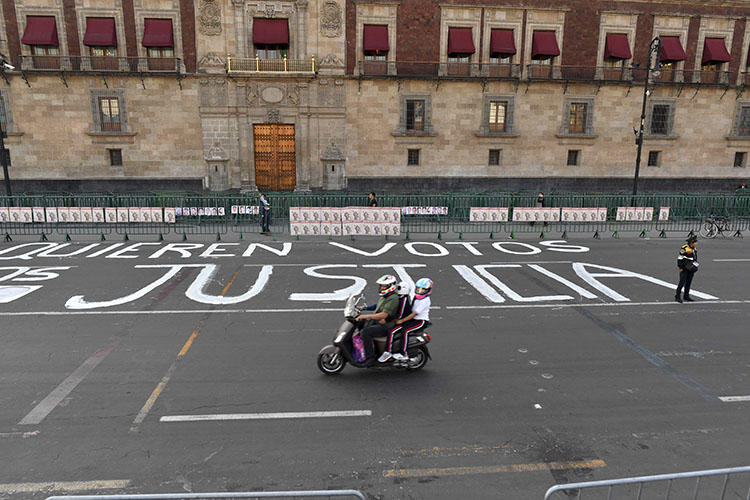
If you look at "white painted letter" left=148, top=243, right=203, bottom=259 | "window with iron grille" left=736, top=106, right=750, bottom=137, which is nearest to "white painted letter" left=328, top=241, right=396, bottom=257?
"white painted letter" left=148, top=243, right=203, bottom=259

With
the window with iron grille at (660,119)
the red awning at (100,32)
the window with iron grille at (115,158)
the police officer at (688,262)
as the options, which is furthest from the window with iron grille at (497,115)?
the window with iron grille at (115,158)

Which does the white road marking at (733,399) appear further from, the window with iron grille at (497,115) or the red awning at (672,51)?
the red awning at (672,51)

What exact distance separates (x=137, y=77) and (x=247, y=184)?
8.79m

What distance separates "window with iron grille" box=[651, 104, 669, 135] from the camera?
101 feet

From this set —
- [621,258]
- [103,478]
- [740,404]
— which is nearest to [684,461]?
[740,404]

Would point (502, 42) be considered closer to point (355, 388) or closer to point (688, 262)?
point (688, 262)

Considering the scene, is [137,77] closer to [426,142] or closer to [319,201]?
[319,201]

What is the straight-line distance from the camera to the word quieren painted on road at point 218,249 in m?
15.2

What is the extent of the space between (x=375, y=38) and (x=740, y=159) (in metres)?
27.0

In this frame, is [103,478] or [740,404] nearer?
[103,478]

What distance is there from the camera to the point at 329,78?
2783cm

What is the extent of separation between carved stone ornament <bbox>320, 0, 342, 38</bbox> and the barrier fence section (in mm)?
12418

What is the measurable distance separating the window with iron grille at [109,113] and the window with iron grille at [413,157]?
18.0 meters

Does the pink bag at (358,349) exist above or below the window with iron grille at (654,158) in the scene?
below
